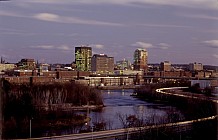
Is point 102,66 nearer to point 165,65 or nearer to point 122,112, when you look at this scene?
point 165,65

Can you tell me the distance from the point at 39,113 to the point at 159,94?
15.7 feet

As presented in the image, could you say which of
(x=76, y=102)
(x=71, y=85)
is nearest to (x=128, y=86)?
(x=71, y=85)

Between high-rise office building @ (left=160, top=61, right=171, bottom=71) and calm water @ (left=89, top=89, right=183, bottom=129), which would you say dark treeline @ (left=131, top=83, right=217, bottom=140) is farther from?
high-rise office building @ (left=160, top=61, right=171, bottom=71)

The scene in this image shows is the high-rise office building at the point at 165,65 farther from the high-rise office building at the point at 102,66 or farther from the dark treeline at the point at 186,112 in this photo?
the high-rise office building at the point at 102,66

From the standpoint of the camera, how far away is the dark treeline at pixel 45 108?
14.9 ft

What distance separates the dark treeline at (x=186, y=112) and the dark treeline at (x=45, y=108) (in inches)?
54.8

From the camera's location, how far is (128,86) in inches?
492

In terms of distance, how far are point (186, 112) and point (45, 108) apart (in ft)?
7.19

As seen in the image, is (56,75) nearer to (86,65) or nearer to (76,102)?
(86,65)

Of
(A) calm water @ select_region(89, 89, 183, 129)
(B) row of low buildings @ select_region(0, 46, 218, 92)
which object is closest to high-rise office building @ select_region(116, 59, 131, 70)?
(B) row of low buildings @ select_region(0, 46, 218, 92)

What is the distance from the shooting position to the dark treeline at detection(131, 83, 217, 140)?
6.84 feet

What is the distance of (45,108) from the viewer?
19.9ft

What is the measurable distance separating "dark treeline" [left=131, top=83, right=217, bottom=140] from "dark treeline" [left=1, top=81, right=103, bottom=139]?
1.39m

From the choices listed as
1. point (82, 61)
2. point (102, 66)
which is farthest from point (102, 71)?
point (82, 61)
